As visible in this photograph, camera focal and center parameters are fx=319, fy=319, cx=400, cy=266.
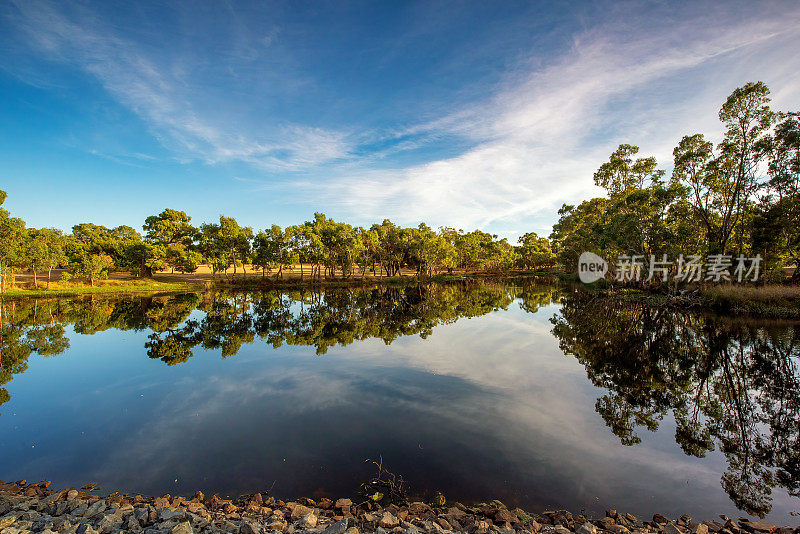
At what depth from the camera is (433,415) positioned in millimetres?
10391

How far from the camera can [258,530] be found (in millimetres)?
5016

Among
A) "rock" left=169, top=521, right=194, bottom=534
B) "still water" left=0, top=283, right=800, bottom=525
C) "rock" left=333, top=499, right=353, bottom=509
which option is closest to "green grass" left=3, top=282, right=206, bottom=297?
"still water" left=0, top=283, right=800, bottom=525

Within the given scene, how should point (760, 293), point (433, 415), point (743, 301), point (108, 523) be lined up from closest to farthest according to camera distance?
1. point (108, 523)
2. point (433, 415)
3. point (760, 293)
4. point (743, 301)

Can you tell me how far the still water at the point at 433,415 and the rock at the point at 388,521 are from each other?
5.13 ft

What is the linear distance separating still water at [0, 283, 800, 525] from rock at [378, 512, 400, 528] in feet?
5.13

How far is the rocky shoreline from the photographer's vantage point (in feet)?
16.7

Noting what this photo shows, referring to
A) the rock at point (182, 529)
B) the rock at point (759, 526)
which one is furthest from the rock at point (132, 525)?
the rock at point (759, 526)

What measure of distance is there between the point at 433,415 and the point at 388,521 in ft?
17.4

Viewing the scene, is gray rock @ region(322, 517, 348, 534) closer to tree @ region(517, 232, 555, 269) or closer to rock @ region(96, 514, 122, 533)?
rock @ region(96, 514, 122, 533)

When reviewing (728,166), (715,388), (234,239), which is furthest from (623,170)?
(234,239)

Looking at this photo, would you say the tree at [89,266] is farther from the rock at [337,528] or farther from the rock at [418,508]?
the rock at [418,508]

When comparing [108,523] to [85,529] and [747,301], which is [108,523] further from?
[747,301]

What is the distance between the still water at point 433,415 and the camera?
7148 mm

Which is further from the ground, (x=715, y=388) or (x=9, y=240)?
(x=9, y=240)
